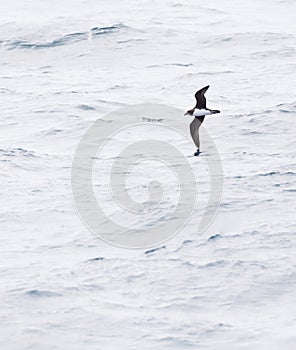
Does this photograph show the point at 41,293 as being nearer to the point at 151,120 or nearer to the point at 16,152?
the point at 16,152

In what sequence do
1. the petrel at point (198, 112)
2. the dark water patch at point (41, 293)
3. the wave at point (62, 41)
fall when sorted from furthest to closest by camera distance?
the wave at point (62, 41) < the petrel at point (198, 112) < the dark water patch at point (41, 293)

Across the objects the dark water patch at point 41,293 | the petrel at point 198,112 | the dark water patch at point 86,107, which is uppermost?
the petrel at point 198,112

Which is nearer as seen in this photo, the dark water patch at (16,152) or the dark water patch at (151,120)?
the dark water patch at (16,152)

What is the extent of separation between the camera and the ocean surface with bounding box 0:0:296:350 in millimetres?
15586

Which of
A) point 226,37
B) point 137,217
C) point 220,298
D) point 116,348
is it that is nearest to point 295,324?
point 220,298

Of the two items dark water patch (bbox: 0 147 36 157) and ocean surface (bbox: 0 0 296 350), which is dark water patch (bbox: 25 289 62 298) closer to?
ocean surface (bbox: 0 0 296 350)

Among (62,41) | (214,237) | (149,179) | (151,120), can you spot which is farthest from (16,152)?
(62,41)

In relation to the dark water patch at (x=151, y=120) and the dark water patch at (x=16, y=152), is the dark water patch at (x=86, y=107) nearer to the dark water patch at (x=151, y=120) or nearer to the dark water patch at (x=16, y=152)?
the dark water patch at (x=151, y=120)

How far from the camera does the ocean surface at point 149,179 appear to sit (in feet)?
51.1

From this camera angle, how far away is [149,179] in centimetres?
2192

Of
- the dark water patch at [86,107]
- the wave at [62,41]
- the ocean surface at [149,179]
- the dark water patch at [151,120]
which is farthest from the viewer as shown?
the wave at [62,41]

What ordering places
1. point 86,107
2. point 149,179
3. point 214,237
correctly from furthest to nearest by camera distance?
point 86,107
point 149,179
point 214,237

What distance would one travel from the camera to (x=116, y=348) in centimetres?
1480

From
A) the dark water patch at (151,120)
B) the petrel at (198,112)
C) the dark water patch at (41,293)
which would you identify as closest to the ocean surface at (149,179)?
the dark water patch at (41,293)
